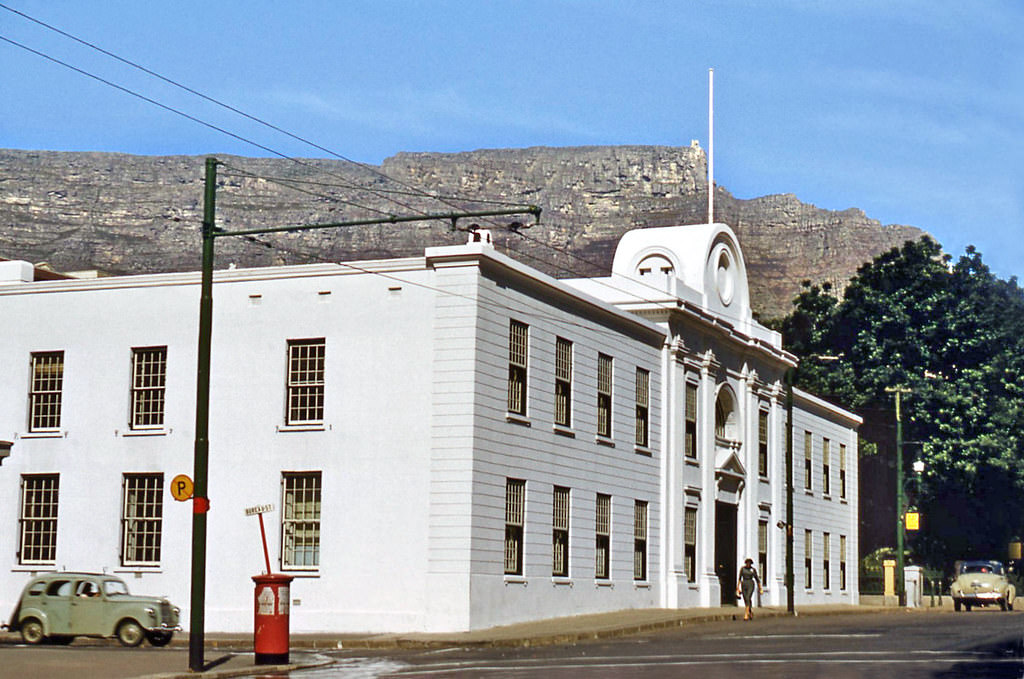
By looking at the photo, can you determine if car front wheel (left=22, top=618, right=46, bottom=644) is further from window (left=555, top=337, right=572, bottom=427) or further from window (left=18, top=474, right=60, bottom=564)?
window (left=555, top=337, right=572, bottom=427)

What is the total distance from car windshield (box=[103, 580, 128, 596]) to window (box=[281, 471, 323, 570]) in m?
5.24

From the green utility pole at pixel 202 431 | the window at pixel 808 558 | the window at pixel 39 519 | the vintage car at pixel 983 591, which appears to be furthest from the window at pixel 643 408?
the green utility pole at pixel 202 431

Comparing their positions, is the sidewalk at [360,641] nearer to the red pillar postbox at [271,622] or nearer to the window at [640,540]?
the red pillar postbox at [271,622]

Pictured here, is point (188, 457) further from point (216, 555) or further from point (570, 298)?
point (570, 298)

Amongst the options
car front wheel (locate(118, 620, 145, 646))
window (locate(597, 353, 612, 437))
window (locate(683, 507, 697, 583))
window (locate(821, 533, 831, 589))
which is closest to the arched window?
window (locate(683, 507, 697, 583))

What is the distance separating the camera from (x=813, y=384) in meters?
81.6

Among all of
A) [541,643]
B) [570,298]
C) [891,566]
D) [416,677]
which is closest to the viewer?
[416,677]

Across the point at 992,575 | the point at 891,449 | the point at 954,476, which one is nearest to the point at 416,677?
the point at 992,575

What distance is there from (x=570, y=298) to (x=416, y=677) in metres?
18.9

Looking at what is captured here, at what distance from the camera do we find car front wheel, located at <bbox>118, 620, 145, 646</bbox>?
1227 inches

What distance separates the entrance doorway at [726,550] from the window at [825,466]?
11.2 meters

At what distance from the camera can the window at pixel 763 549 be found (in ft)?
177

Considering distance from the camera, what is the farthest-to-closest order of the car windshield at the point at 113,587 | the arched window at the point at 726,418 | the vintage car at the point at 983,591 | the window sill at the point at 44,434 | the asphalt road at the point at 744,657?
the vintage car at the point at 983,591, the arched window at the point at 726,418, the window sill at the point at 44,434, the car windshield at the point at 113,587, the asphalt road at the point at 744,657

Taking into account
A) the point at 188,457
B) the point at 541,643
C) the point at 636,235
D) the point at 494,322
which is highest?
the point at 636,235
